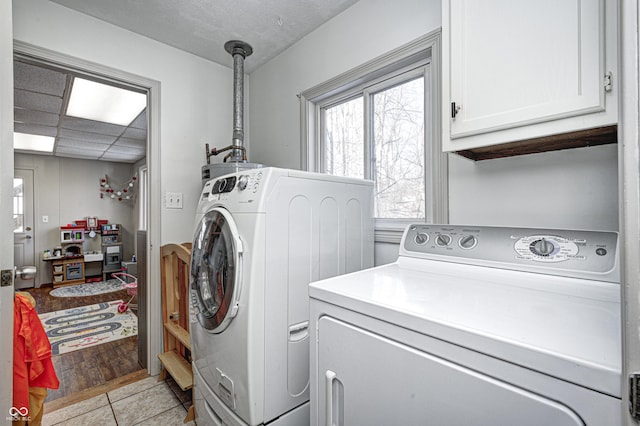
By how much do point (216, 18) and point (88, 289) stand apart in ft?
17.5

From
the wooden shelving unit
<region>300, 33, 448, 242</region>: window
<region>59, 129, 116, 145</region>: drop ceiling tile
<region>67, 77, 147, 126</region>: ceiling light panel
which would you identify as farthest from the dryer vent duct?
<region>59, 129, 116, 145</region>: drop ceiling tile

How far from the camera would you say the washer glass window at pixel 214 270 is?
46.7 inches

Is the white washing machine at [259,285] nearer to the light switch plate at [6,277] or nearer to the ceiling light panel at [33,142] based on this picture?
the light switch plate at [6,277]

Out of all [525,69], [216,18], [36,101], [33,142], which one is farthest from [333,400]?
[33,142]

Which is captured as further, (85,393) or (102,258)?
(102,258)

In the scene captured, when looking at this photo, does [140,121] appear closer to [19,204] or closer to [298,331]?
[19,204]

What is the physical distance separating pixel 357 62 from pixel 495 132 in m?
1.18

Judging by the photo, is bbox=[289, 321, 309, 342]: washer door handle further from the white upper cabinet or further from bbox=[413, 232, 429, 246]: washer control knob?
the white upper cabinet

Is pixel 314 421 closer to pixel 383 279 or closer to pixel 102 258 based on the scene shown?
pixel 383 279

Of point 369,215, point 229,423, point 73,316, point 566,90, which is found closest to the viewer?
point 566,90

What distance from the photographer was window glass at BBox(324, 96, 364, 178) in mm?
2033

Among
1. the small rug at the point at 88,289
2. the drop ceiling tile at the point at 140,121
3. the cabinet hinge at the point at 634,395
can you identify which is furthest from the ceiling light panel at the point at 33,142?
the cabinet hinge at the point at 634,395

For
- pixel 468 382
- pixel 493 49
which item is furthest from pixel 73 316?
pixel 493 49

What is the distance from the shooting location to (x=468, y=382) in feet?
1.89
